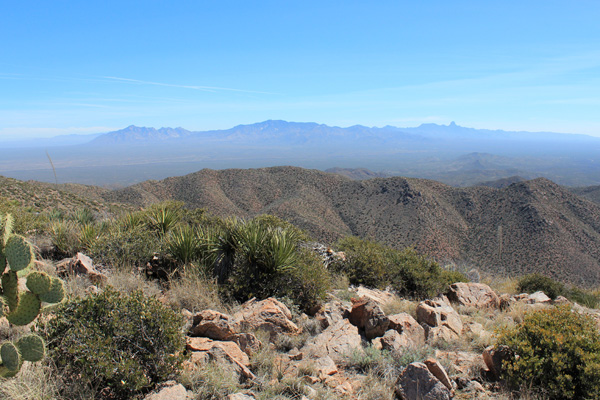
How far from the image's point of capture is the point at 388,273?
9.07 m

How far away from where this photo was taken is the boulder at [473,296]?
753 cm

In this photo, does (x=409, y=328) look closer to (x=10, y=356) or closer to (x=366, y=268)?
(x=366, y=268)

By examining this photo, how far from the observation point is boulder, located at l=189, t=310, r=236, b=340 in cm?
444

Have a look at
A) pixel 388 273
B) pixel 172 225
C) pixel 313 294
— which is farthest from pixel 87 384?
pixel 388 273

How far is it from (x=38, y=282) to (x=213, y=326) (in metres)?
1.94

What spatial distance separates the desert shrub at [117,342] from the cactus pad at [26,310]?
0.92 ft

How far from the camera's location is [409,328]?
5180mm

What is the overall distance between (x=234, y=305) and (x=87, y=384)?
8.47 feet

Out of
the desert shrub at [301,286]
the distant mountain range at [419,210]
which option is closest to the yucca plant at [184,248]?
the desert shrub at [301,286]

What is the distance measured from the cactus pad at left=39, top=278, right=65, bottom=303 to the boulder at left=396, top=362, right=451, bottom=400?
3440 millimetres

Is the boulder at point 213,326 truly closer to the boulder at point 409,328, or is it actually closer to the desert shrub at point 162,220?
the boulder at point 409,328

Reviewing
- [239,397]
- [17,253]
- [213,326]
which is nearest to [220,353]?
[213,326]

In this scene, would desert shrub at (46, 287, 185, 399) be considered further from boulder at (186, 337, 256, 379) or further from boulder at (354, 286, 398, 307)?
boulder at (354, 286, 398, 307)

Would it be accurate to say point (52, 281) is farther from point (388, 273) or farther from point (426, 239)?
point (426, 239)
